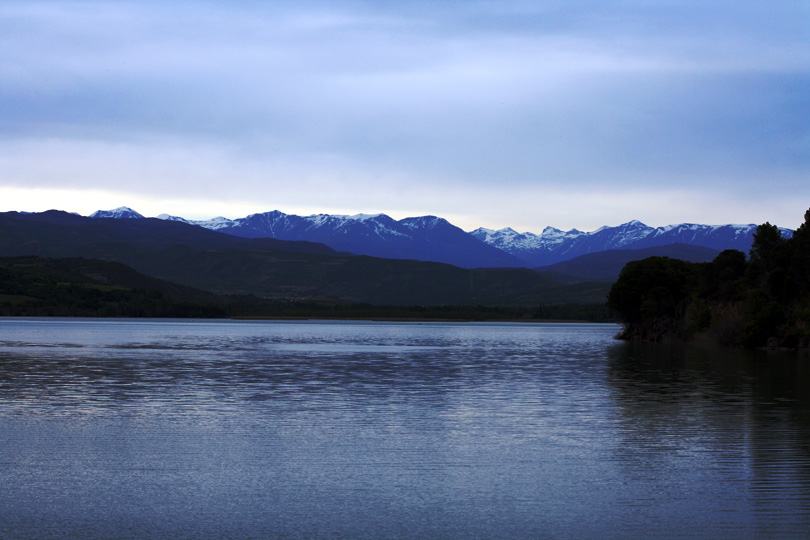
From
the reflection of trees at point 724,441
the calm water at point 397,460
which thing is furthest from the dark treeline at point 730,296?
the calm water at point 397,460

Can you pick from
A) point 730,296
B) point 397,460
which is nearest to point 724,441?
point 397,460

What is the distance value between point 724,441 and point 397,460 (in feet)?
27.4

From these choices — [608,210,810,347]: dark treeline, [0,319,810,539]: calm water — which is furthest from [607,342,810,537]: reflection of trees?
[608,210,810,347]: dark treeline

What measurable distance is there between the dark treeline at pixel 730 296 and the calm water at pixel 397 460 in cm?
5559

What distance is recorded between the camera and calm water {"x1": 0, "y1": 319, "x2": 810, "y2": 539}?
517 inches

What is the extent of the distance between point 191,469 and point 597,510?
7.87 metres

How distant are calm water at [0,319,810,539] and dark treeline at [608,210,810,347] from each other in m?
55.6

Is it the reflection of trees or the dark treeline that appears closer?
the reflection of trees

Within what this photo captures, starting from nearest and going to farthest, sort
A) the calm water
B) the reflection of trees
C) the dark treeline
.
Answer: the calm water → the reflection of trees → the dark treeline

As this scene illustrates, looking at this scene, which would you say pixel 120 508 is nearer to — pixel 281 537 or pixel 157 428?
pixel 281 537

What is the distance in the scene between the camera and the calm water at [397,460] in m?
13.1

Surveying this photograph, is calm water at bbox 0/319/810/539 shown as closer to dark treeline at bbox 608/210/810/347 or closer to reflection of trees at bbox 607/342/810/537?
reflection of trees at bbox 607/342/810/537

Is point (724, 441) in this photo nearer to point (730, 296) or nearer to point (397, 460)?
point (397, 460)

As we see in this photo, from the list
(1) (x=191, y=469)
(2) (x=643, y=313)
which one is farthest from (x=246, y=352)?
(2) (x=643, y=313)
